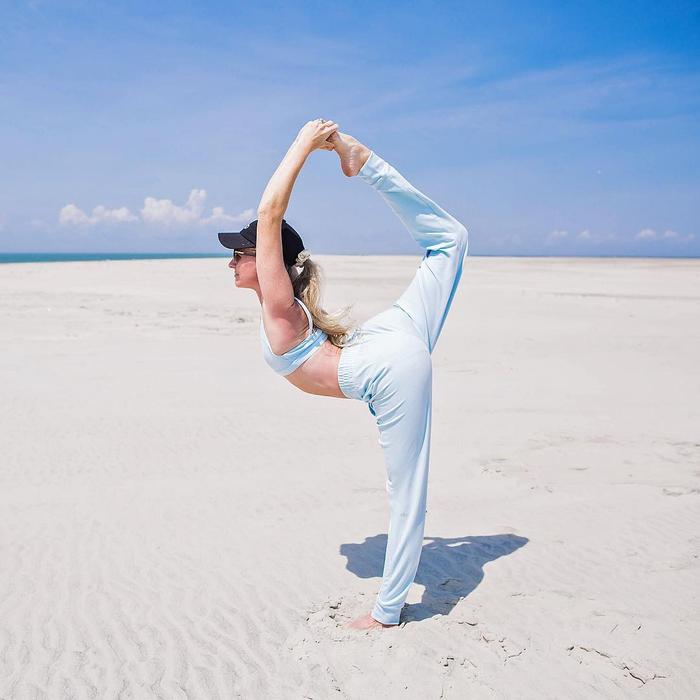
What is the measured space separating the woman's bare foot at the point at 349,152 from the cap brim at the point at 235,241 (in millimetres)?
643

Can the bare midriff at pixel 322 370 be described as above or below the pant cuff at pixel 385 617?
above

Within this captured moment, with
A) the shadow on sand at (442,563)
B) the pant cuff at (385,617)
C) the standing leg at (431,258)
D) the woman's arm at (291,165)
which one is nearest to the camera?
the woman's arm at (291,165)

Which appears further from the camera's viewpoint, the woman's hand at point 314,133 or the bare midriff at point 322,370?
the bare midriff at point 322,370

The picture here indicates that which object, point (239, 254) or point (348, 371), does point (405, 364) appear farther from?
point (239, 254)

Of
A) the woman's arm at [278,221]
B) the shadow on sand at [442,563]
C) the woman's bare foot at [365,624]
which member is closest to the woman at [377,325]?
the woman's arm at [278,221]

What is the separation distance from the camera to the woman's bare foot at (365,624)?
3988 mm

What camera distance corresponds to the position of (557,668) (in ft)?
12.3

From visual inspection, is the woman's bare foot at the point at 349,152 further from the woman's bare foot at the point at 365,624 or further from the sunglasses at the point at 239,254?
the woman's bare foot at the point at 365,624

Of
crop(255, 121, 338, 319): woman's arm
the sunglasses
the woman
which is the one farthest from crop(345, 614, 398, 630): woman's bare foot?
the sunglasses

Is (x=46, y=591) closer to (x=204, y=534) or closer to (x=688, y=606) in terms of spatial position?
(x=204, y=534)

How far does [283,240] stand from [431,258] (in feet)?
2.88

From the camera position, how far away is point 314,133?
3.40 m

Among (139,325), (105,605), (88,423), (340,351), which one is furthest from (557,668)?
(139,325)

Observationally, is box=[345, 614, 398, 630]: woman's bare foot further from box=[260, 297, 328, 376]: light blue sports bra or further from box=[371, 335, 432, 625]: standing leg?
box=[260, 297, 328, 376]: light blue sports bra
